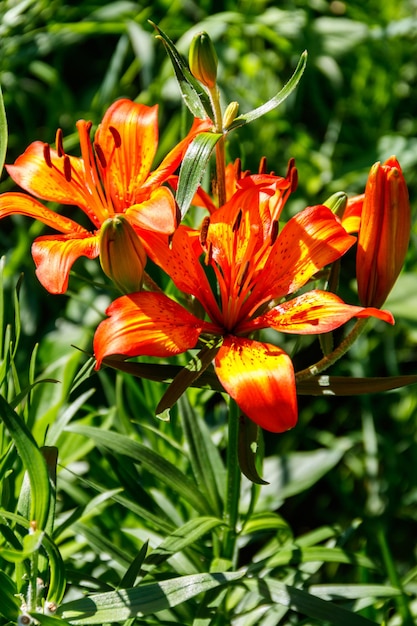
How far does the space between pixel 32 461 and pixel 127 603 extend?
153 millimetres

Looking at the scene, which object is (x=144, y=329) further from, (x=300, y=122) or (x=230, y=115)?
(x=300, y=122)

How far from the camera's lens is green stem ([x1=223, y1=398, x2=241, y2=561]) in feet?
2.68

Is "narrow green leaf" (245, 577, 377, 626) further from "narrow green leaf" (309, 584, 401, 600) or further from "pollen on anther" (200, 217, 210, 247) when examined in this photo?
"pollen on anther" (200, 217, 210, 247)

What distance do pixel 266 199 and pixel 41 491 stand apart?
0.34 m

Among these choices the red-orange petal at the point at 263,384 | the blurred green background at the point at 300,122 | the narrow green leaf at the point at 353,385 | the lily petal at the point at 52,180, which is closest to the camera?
the red-orange petal at the point at 263,384

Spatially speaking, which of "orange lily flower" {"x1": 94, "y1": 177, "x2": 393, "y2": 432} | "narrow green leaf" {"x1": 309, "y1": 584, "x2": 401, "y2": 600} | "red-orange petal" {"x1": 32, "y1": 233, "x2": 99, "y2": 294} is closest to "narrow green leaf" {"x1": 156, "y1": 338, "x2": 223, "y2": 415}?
"orange lily flower" {"x1": 94, "y1": 177, "x2": 393, "y2": 432}

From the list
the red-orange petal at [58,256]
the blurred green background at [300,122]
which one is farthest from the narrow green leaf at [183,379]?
the blurred green background at [300,122]

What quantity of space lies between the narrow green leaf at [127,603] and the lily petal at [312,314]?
0.25 m

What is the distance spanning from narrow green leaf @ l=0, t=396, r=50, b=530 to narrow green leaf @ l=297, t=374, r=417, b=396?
0.24 meters

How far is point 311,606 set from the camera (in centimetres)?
80

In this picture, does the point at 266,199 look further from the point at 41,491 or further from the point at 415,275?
the point at 415,275

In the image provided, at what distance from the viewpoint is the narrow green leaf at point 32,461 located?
68 cm

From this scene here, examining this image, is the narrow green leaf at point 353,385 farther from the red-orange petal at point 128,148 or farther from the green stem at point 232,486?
the red-orange petal at point 128,148

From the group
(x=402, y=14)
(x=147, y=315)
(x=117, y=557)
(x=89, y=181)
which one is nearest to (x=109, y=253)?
(x=147, y=315)
